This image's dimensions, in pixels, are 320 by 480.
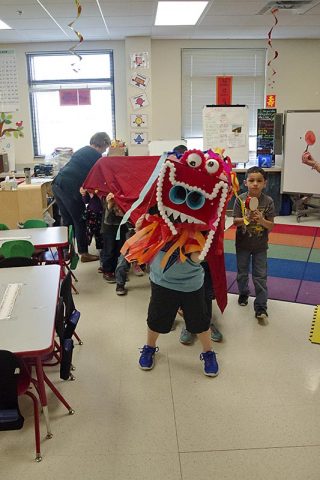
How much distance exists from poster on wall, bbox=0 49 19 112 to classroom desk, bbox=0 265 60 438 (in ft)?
16.4

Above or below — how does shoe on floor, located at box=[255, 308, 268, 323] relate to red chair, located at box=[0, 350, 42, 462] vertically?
below

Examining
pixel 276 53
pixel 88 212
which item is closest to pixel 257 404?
pixel 88 212

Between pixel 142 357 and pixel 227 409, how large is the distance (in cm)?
60

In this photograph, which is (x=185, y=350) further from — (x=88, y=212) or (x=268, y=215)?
(x=88, y=212)

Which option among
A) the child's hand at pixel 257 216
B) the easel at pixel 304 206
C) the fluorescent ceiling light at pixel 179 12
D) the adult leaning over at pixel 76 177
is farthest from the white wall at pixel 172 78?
the child's hand at pixel 257 216

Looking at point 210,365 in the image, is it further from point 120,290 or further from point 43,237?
point 43,237

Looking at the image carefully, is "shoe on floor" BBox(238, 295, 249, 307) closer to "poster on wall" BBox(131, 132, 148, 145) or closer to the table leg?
the table leg

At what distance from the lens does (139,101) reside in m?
6.44

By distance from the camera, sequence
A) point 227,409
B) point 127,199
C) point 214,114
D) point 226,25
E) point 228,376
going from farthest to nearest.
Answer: point 214,114 → point 226,25 → point 127,199 → point 228,376 → point 227,409

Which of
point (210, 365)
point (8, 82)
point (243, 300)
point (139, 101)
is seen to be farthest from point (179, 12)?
point (210, 365)

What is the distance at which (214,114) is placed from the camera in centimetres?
627

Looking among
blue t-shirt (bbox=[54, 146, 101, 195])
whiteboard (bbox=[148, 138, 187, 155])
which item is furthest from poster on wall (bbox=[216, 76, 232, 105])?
blue t-shirt (bbox=[54, 146, 101, 195])

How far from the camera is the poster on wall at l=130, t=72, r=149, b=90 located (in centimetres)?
634

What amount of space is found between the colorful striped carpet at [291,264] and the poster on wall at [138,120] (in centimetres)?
226
